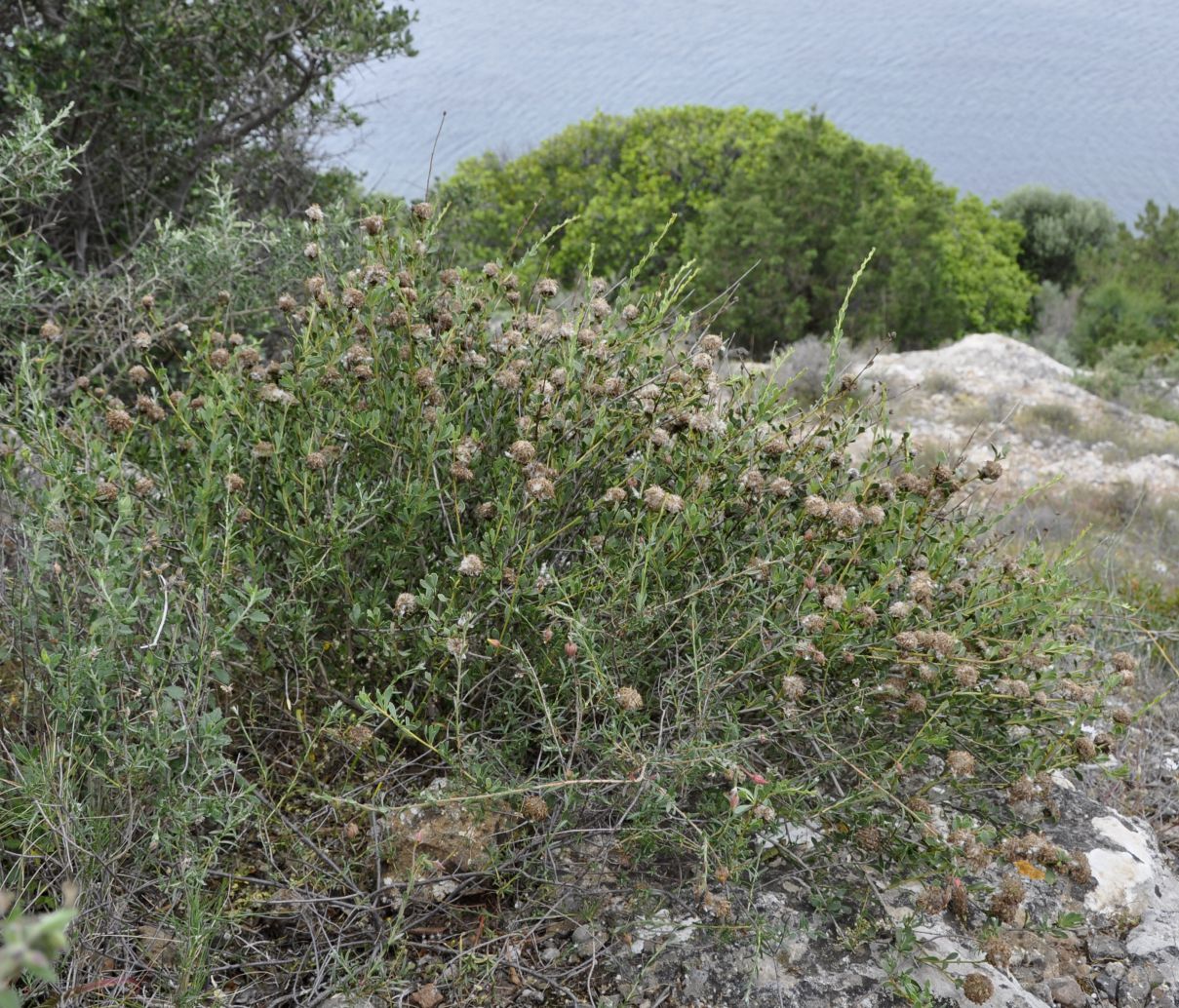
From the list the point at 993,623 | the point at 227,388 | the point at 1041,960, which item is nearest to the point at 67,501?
the point at 227,388

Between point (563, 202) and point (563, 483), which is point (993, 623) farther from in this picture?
point (563, 202)

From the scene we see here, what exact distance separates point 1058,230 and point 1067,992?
2750 cm

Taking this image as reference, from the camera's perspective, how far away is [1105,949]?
231cm

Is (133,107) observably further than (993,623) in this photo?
Yes

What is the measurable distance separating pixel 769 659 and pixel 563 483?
60 cm

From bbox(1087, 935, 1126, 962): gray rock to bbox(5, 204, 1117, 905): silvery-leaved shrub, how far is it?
40 cm

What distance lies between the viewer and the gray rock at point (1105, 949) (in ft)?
7.51

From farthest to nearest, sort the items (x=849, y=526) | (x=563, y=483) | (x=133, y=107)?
(x=133, y=107), (x=563, y=483), (x=849, y=526)

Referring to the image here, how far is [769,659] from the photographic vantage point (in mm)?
2117

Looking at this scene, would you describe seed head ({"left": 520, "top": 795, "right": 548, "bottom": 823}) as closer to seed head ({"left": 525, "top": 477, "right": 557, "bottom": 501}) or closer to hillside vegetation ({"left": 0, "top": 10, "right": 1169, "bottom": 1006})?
hillside vegetation ({"left": 0, "top": 10, "right": 1169, "bottom": 1006})

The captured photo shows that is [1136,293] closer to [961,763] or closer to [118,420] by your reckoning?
[961,763]

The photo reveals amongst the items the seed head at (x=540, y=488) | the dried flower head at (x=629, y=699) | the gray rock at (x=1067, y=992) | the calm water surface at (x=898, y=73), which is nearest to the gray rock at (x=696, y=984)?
the dried flower head at (x=629, y=699)

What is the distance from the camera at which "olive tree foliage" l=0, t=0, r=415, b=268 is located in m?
4.74

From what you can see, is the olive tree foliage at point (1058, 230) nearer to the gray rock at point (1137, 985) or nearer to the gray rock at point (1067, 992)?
the gray rock at point (1137, 985)
